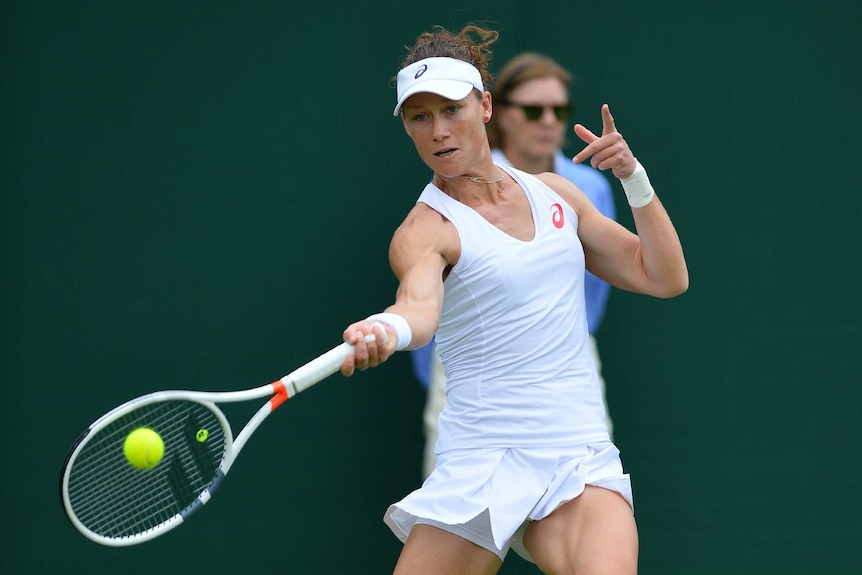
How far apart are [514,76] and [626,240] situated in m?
0.98

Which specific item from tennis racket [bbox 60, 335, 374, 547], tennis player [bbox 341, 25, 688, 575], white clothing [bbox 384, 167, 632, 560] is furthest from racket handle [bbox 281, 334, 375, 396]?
white clothing [bbox 384, 167, 632, 560]

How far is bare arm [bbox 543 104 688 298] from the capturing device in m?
2.80

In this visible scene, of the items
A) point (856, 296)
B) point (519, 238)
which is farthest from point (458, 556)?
point (856, 296)

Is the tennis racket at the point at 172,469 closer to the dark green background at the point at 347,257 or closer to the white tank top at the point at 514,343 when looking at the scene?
the white tank top at the point at 514,343

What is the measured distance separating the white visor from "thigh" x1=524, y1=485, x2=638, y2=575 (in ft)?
2.86

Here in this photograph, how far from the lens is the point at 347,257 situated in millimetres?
3955

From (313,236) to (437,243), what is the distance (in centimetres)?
125

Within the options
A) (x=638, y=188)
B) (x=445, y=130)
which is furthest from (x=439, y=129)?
(x=638, y=188)

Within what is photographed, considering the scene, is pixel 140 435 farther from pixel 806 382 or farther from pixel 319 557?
pixel 806 382

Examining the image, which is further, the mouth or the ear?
the ear

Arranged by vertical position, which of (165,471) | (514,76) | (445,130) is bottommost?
(165,471)

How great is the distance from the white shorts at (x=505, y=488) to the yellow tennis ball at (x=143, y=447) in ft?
1.75

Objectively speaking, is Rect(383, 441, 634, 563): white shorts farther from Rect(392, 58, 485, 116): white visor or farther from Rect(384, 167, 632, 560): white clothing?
Rect(392, 58, 485, 116): white visor

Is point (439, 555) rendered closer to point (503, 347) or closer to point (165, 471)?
point (503, 347)
